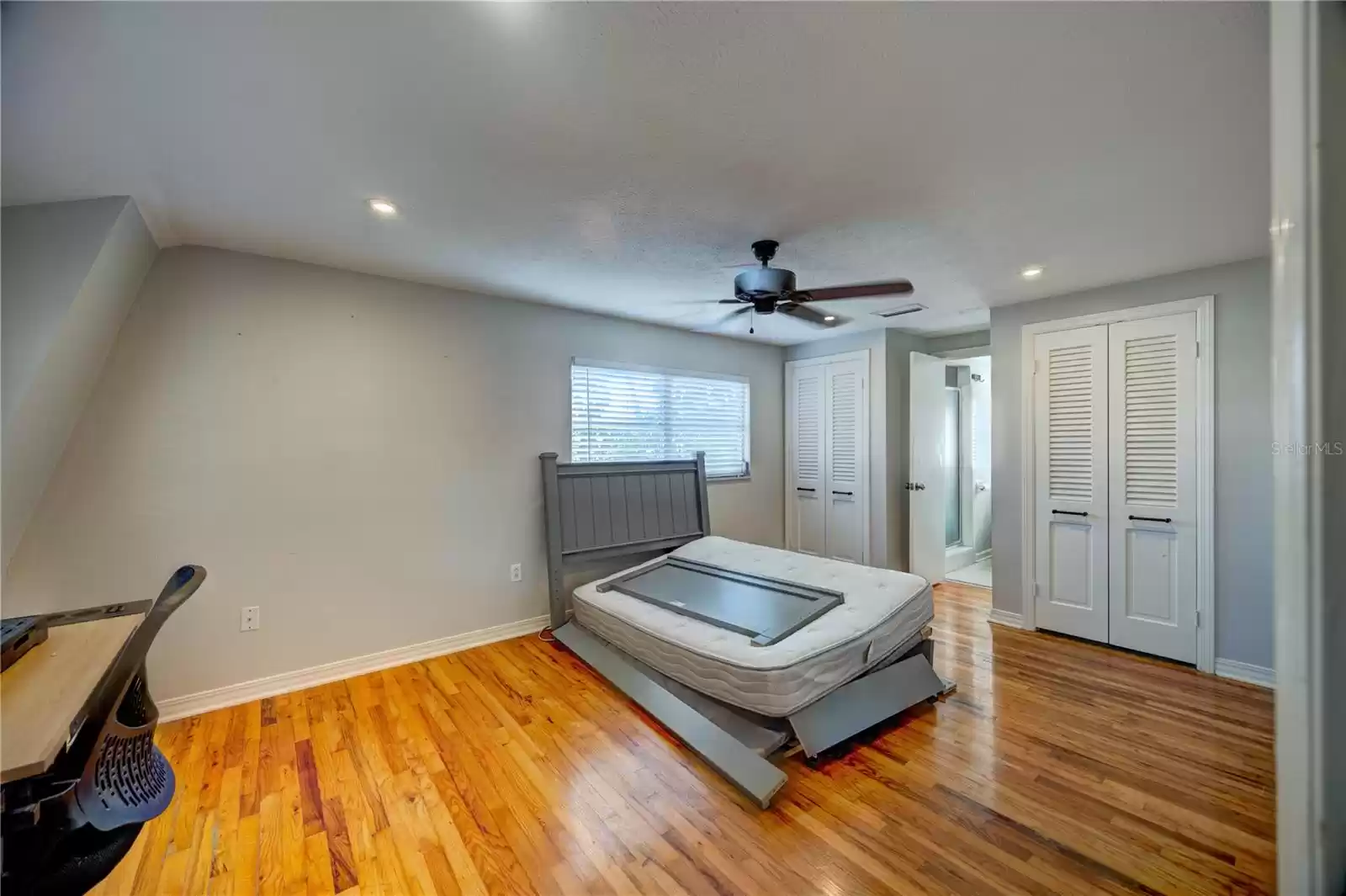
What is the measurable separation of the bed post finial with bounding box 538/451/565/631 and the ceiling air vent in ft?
8.82

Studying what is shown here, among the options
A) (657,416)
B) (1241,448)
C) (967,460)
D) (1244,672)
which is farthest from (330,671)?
(967,460)

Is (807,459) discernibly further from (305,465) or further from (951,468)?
(305,465)

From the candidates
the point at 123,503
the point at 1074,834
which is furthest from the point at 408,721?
the point at 1074,834

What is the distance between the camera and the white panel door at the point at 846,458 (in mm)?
4680

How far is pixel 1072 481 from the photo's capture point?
3484 mm

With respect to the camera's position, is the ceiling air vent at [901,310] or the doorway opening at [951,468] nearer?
the ceiling air vent at [901,310]

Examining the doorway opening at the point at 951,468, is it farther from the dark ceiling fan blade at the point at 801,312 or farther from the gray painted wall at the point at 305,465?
the gray painted wall at the point at 305,465

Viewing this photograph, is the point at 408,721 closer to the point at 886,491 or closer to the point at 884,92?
the point at 884,92

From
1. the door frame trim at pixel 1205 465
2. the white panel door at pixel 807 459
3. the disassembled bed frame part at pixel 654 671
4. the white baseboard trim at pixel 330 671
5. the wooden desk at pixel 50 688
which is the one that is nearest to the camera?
the wooden desk at pixel 50 688

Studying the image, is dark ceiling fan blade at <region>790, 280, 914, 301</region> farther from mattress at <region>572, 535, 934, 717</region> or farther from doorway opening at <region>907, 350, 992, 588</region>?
doorway opening at <region>907, 350, 992, 588</region>

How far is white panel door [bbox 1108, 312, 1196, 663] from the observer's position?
305 cm

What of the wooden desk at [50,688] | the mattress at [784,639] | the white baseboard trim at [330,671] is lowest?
the white baseboard trim at [330,671]

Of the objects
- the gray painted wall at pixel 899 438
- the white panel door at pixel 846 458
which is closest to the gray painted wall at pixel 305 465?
the white panel door at pixel 846 458

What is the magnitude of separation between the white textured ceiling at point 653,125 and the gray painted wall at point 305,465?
0.47 m
